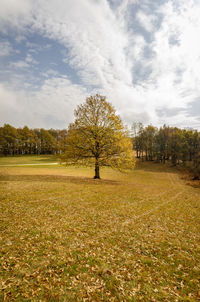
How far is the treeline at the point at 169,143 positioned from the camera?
54.8 m

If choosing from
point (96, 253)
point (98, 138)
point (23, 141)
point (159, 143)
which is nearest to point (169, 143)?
point (159, 143)

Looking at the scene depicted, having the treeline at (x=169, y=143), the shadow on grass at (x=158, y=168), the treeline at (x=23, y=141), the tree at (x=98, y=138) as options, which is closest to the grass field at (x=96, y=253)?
the tree at (x=98, y=138)

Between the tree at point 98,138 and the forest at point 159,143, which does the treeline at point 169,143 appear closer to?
the forest at point 159,143

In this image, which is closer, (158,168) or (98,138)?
(98,138)

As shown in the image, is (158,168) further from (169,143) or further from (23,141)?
(23,141)

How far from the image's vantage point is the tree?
22.0 meters

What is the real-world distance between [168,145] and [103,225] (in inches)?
2270

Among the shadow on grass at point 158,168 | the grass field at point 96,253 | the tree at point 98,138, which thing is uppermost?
the tree at point 98,138

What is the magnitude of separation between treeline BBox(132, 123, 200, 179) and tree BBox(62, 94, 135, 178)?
1582 inches

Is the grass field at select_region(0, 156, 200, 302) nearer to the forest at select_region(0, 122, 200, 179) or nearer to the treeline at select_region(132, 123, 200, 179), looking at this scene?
the forest at select_region(0, 122, 200, 179)

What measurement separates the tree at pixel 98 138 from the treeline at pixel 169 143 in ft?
132

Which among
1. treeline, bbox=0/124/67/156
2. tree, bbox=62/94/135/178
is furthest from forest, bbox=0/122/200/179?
tree, bbox=62/94/135/178

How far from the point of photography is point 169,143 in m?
57.9

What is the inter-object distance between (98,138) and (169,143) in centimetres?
4665
